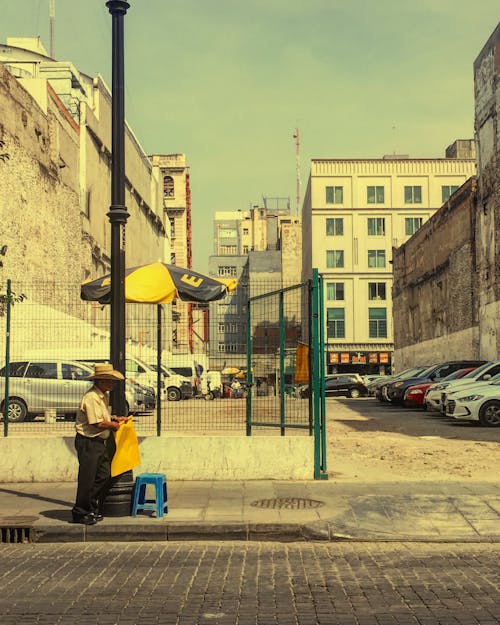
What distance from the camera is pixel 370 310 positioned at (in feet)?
262

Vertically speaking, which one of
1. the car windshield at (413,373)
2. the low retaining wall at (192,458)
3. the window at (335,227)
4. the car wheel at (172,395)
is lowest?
the low retaining wall at (192,458)

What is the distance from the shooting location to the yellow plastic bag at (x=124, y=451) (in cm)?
937

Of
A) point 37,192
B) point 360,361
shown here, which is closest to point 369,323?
point 360,361

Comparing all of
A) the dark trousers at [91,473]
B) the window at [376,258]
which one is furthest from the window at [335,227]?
the dark trousers at [91,473]

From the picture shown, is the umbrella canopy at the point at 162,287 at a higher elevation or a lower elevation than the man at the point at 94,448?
higher

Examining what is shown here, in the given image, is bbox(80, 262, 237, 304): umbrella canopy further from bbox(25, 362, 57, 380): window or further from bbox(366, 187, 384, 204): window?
bbox(366, 187, 384, 204): window

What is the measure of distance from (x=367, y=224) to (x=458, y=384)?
5725cm

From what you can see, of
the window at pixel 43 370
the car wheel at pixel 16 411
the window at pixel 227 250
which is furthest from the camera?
the window at pixel 227 250

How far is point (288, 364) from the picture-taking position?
12.7 meters

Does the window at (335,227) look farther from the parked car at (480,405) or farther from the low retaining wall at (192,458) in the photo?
the low retaining wall at (192,458)

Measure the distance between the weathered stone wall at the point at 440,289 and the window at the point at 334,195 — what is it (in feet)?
54.5

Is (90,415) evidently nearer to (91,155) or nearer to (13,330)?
(13,330)

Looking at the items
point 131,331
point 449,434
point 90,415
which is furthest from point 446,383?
point 90,415

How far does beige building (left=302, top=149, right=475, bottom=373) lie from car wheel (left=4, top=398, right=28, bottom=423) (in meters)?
66.0
